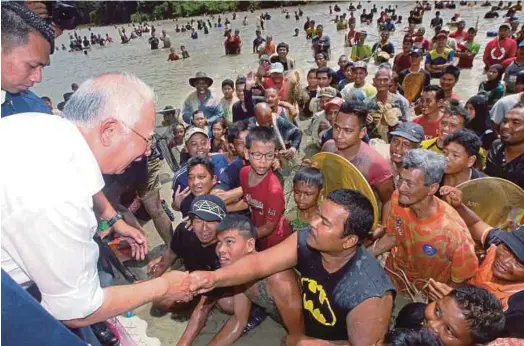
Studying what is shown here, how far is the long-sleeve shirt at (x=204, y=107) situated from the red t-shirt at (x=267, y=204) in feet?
9.84

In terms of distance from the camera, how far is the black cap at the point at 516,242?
2.29 metres

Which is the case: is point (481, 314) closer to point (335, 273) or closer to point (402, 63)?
point (335, 273)

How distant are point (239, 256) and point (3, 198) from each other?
5.52 feet

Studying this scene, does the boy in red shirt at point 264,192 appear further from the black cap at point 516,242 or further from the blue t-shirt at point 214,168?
the black cap at point 516,242

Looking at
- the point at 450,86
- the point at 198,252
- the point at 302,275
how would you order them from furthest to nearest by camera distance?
the point at 450,86 → the point at 198,252 → the point at 302,275

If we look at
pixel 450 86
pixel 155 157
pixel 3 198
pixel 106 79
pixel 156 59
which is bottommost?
pixel 156 59

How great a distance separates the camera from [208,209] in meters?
3.13

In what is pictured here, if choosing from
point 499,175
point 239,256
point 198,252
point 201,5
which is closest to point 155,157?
point 198,252

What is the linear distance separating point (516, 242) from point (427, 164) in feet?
2.38

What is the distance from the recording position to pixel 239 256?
2.73 meters

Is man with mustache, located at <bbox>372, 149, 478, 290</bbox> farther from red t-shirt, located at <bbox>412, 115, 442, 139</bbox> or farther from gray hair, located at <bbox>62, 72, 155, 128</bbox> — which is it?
red t-shirt, located at <bbox>412, 115, 442, 139</bbox>

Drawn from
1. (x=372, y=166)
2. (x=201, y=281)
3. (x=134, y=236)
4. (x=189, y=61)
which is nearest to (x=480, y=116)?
(x=372, y=166)

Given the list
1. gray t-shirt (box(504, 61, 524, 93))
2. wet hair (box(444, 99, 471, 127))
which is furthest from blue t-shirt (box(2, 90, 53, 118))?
gray t-shirt (box(504, 61, 524, 93))

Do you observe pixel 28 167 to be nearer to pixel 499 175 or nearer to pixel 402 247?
pixel 402 247
